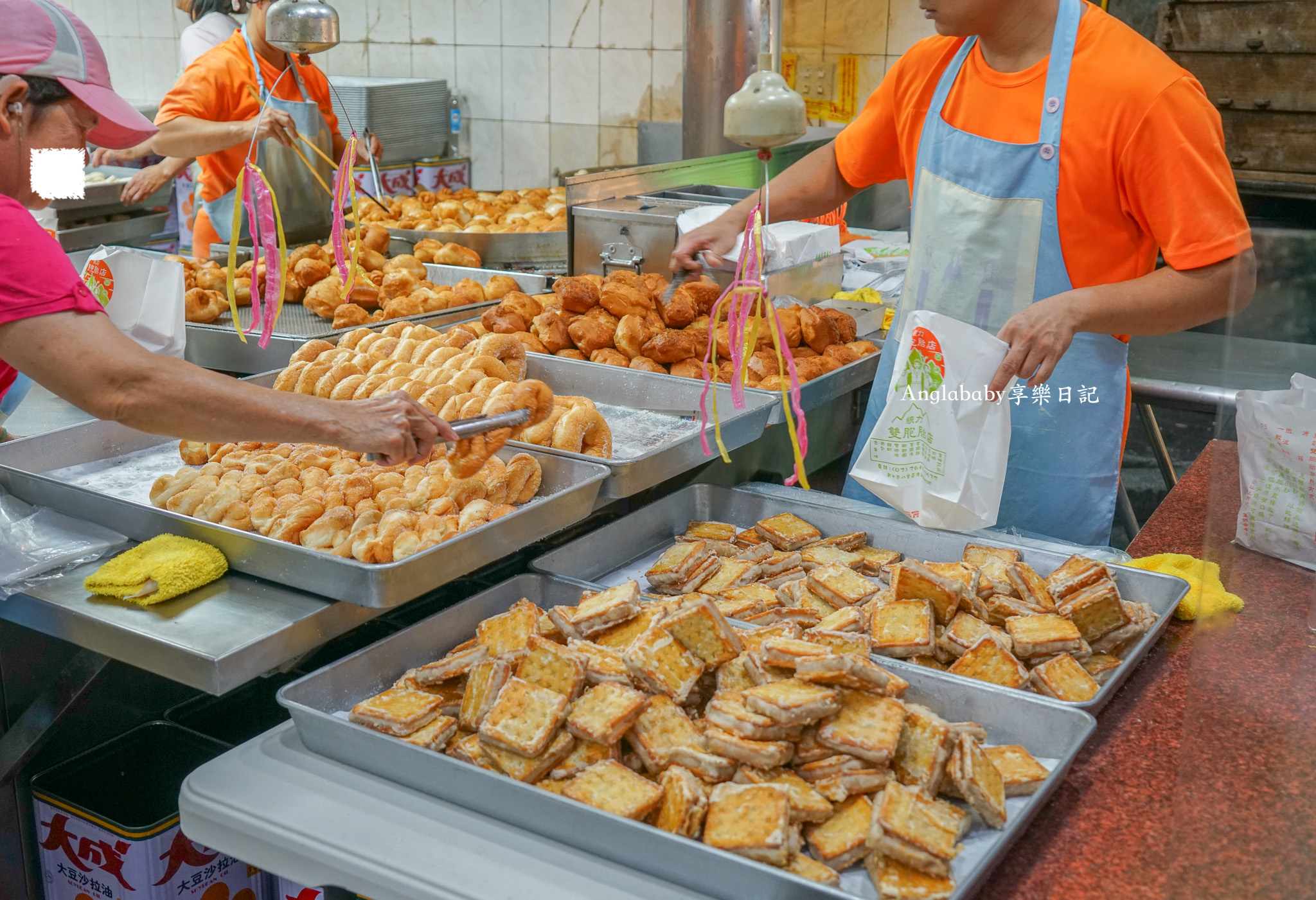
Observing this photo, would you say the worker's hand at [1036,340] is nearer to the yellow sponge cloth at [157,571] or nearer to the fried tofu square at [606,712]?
the fried tofu square at [606,712]

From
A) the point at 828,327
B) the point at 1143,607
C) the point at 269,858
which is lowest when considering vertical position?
the point at 269,858

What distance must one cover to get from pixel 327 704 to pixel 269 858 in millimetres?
228

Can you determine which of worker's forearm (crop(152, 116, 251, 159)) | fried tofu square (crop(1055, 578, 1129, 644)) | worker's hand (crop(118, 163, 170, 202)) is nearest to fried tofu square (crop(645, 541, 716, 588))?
fried tofu square (crop(1055, 578, 1129, 644))

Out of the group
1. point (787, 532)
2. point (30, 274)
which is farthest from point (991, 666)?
point (30, 274)

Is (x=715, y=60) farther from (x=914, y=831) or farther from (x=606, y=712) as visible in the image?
(x=914, y=831)

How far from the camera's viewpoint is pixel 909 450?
201cm

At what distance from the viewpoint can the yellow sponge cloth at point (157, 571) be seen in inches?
62.9

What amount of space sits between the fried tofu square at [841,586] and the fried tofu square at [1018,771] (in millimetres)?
409

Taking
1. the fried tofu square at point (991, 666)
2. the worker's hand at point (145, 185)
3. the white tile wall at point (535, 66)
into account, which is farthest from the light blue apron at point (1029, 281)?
the white tile wall at point (535, 66)

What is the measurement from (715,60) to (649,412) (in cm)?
267

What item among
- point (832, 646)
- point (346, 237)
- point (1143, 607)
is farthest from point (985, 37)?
point (346, 237)

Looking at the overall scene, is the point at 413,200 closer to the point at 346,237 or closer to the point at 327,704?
the point at 346,237

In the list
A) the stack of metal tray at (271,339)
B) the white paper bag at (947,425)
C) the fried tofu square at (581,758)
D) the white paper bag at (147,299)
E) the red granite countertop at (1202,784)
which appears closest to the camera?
the red granite countertop at (1202,784)

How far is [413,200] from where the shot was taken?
468 centimetres
